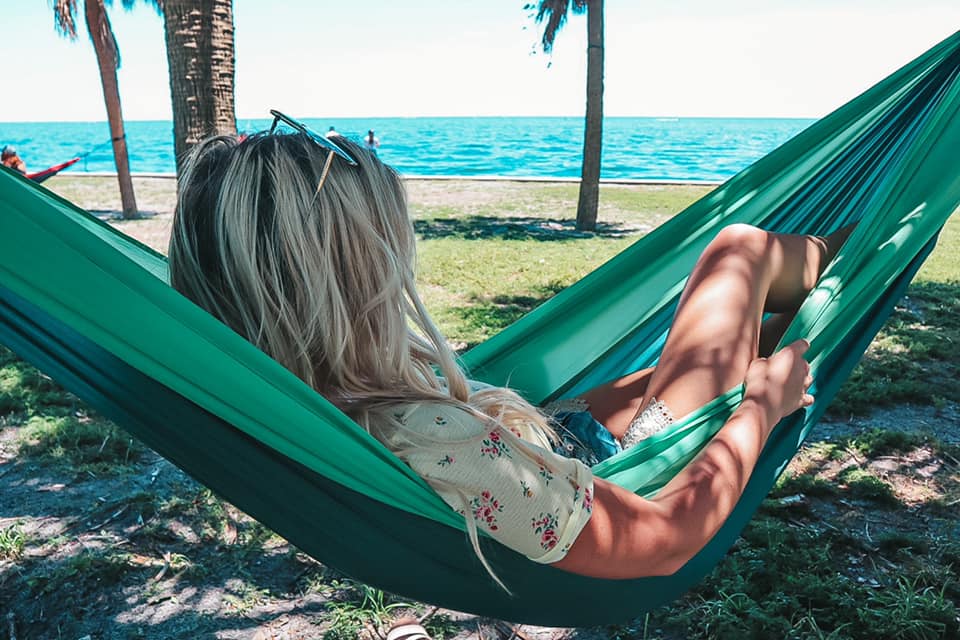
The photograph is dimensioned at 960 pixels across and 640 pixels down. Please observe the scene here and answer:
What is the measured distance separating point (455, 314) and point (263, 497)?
3328mm

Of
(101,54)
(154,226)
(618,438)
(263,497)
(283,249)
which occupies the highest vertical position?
(101,54)

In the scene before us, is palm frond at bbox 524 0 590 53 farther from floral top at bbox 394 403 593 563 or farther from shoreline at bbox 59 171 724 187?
floral top at bbox 394 403 593 563

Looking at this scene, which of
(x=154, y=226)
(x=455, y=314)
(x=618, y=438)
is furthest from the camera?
(x=154, y=226)

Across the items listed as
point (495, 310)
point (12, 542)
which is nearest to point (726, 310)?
point (12, 542)

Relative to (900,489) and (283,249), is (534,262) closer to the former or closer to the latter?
(900,489)

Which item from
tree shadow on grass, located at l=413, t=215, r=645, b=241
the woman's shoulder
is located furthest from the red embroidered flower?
tree shadow on grass, located at l=413, t=215, r=645, b=241

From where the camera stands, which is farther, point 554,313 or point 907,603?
point 554,313

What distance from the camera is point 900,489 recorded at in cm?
237

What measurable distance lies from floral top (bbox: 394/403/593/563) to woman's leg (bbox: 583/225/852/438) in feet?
1.79

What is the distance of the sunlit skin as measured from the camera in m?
1.12

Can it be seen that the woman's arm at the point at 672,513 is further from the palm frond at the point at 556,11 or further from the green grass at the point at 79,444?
the palm frond at the point at 556,11

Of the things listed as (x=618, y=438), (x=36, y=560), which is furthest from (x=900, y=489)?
(x=36, y=560)

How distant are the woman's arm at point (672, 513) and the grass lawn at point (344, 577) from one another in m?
0.68

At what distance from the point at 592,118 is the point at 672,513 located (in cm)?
681
